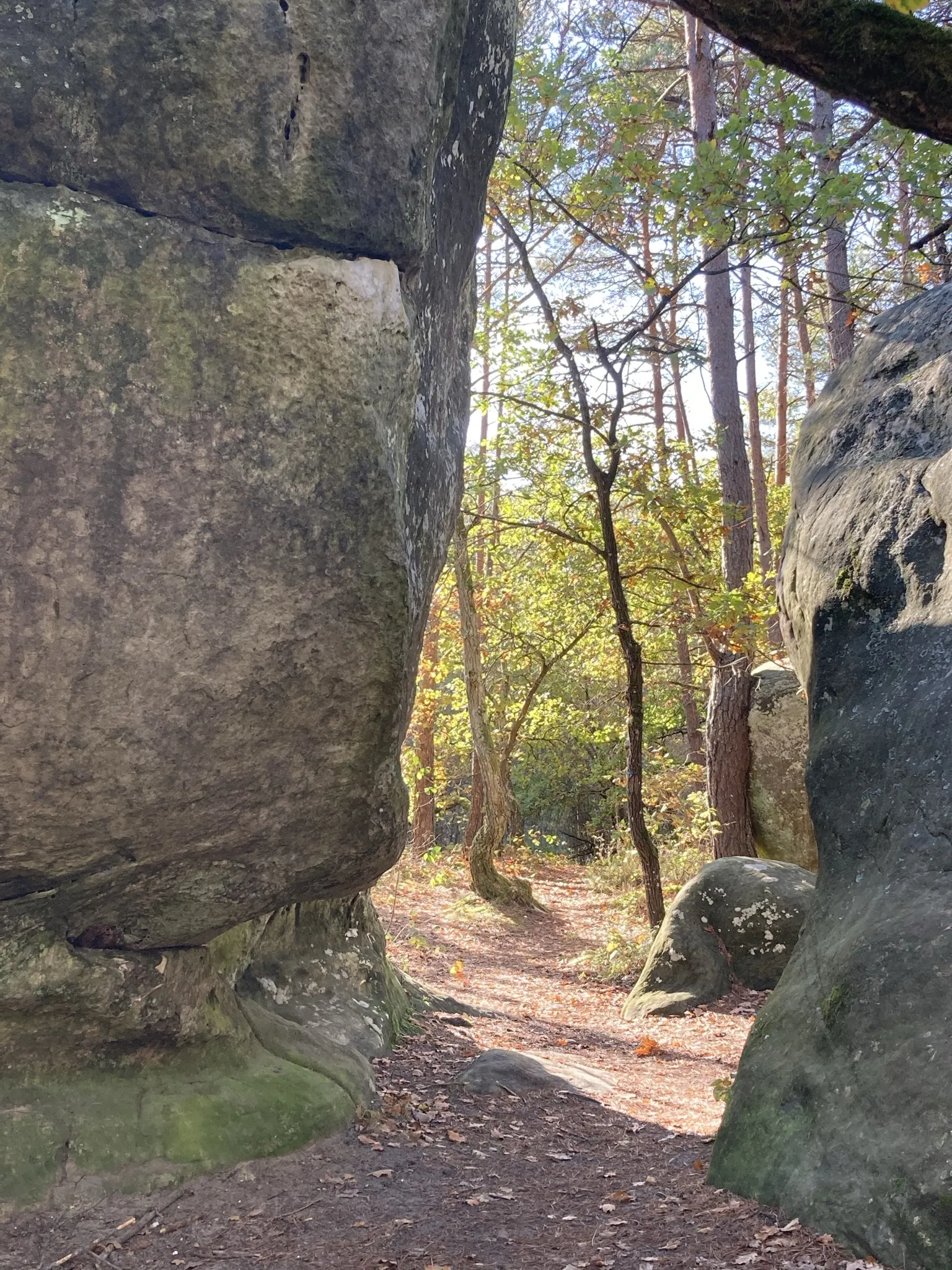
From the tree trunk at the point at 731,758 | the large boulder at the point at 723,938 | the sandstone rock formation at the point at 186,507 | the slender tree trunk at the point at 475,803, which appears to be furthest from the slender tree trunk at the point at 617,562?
the slender tree trunk at the point at 475,803

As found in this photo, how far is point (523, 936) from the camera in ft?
39.3

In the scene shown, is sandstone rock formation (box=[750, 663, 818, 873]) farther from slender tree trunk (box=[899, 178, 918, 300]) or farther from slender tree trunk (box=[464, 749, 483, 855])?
slender tree trunk (box=[464, 749, 483, 855])

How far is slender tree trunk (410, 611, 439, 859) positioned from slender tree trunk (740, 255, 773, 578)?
5.52 meters

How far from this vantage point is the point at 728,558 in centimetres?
1171

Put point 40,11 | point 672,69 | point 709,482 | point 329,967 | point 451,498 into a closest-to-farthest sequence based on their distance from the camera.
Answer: point 40,11 < point 451,498 < point 329,967 < point 709,482 < point 672,69

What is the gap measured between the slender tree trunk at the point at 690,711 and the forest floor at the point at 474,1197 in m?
10.6

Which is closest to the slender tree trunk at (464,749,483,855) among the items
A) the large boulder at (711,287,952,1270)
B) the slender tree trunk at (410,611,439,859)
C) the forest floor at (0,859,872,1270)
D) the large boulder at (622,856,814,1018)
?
the slender tree trunk at (410,611,439,859)

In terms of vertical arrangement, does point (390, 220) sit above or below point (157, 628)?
above

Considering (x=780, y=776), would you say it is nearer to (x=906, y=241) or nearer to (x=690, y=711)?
Result: (x=906, y=241)

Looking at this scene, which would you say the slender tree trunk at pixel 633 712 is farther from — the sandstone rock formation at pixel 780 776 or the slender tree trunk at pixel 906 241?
the slender tree trunk at pixel 906 241

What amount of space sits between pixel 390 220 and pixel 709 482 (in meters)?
6.94

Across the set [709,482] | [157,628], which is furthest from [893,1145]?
[709,482]

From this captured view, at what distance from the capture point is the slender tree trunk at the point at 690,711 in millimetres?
17031

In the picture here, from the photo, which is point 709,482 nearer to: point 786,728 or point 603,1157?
point 786,728
